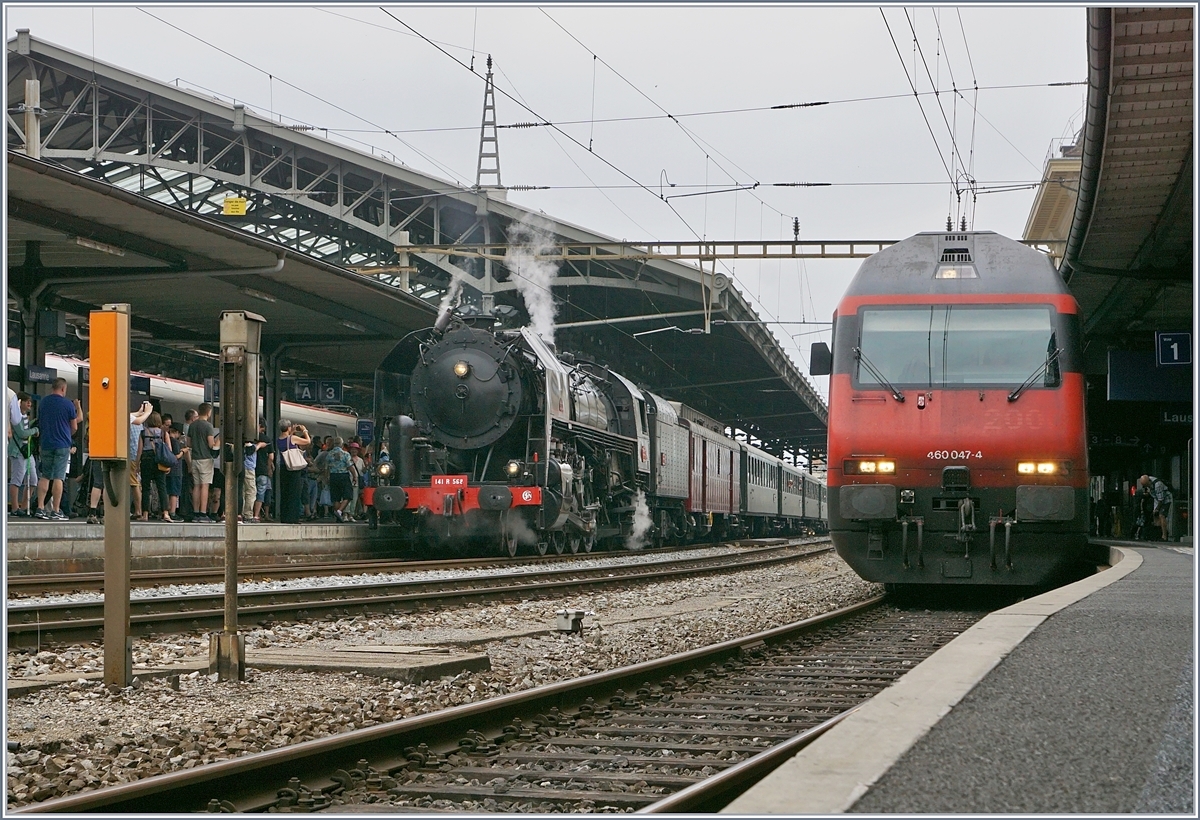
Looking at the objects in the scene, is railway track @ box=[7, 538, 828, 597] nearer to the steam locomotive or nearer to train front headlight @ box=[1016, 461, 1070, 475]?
the steam locomotive

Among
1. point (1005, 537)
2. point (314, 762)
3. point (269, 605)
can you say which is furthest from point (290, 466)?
point (314, 762)

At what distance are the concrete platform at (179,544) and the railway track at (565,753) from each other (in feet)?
22.8

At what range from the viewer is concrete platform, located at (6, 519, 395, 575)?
43.4 ft

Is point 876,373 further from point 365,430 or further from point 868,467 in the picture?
point 365,430

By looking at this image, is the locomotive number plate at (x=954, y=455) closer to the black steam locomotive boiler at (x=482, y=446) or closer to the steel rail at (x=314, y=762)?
the steel rail at (x=314, y=762)

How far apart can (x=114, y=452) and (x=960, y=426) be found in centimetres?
706

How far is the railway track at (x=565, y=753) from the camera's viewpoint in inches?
177

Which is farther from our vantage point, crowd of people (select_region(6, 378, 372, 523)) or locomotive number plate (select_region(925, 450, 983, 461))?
crowd of people (select_region(6, 378, 372, 523))

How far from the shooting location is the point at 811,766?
12.1ft

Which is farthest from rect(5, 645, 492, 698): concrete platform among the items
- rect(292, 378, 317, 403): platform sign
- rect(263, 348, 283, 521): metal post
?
rect(292, 378, 317, 403): platform sign

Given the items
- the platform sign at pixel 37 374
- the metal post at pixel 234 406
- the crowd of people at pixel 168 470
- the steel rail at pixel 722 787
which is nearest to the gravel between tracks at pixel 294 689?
the metal post at pixel 234 406

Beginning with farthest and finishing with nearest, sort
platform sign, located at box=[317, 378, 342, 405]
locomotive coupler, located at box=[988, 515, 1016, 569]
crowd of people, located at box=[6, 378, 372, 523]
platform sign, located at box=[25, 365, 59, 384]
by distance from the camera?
platform sign, located at box=[317, 378, 342, 405] < platform sign, located at box=[25, 365, 59, 384] < crowd of people, located at box=[6, 378, 372, 523] < locomotive coupler, located at box=[988, 515, 1016, 569]

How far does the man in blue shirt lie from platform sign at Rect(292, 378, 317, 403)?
472 inches

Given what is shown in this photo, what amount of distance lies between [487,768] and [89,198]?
1086cm
